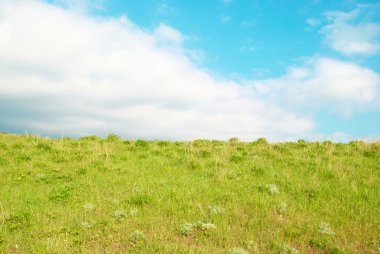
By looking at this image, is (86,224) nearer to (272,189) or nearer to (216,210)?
(216,210)

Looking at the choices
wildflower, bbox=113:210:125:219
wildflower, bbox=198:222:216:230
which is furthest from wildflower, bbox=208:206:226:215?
wildflower, bbox=113:210:125:219

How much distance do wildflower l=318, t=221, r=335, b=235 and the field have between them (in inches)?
1.1

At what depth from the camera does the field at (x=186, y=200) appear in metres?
9.16

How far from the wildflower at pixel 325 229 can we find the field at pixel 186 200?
3 centimetres

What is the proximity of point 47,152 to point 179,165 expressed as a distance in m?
7.03

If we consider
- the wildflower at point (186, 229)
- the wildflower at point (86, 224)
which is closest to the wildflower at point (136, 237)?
the wildflower at point (186, 229)

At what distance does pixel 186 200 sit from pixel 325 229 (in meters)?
4.28

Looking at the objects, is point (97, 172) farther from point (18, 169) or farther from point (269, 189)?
point (269, 189)

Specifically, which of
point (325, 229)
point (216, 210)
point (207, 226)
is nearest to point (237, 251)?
point (207, 226)

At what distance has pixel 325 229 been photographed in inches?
388

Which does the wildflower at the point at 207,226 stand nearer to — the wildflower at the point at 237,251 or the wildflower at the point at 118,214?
the wildflower at the point at 237,251

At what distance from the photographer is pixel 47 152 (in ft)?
60.1

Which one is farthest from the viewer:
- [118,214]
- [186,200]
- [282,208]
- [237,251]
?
[186,200]

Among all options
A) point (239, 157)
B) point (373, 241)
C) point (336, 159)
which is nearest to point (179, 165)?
point (239, 157)
